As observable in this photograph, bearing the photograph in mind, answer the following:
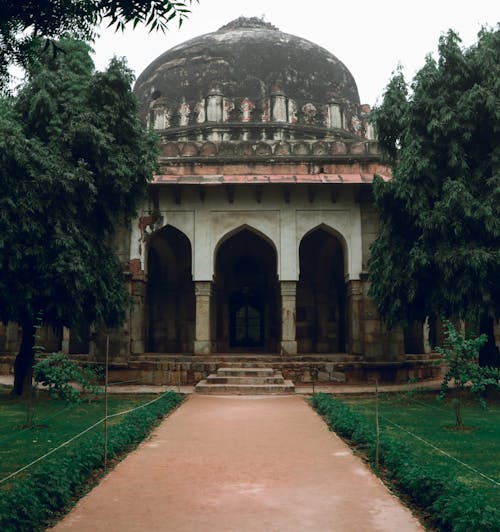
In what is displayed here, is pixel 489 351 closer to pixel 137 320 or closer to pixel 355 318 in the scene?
pixel 355 318

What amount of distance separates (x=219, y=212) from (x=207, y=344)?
10.6 feet

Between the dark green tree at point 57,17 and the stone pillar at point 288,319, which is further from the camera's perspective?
the stone pillar at point 288,319

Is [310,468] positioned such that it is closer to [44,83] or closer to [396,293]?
[396,293]

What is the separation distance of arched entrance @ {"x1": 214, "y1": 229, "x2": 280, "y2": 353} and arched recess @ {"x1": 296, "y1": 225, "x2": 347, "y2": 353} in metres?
0.84

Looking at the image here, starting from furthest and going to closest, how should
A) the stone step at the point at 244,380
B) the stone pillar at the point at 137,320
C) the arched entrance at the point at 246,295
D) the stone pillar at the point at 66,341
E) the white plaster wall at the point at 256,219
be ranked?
1. the arched entrance at the point at 246,295
2. the stone pillar at the point at 66,341
3. the white plaster wall at the point at 256,219
4. the stone pillar at the point at 137,320
5. the stone step at the point at 244,380

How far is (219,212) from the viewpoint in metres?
14.5

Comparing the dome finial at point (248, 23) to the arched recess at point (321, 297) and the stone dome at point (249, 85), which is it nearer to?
the stone dome at point (249, 85)

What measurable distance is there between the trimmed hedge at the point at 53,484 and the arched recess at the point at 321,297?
10.8m

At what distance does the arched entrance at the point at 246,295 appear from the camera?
17547 millimetres

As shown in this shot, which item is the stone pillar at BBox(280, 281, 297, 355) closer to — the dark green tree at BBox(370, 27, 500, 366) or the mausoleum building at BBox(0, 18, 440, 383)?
A: the mausoleum building at BBox(0, 18, 440, 383)

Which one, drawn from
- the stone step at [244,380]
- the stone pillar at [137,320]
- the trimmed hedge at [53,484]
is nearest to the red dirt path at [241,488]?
the trimmed hedge at [53,484]

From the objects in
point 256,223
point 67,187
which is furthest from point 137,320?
point 67,187

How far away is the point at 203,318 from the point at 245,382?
236 cm

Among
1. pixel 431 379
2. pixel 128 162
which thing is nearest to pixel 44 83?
pixel 128 162
